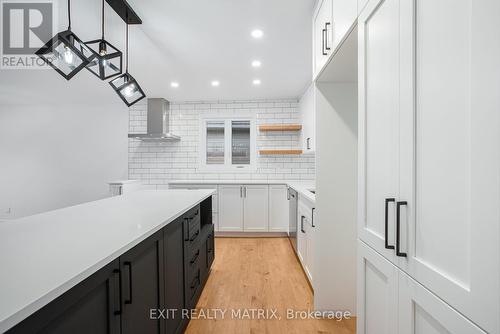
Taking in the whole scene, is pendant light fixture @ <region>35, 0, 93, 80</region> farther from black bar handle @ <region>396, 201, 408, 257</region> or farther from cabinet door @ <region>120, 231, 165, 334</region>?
black bar handle @ <region>396, 201, 408, 257</region>

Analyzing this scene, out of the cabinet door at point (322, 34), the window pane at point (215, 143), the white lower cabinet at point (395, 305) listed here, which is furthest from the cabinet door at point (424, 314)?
the window pane at point (215, 143)

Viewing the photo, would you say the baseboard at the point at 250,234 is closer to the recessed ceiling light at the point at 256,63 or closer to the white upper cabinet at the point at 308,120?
the white upper cabinet at the point at 308,120

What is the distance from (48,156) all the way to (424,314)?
7.18 metres

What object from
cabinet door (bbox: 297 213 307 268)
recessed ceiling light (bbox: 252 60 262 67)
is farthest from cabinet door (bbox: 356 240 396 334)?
recessed ceiling light (bbox: 252 60 262 67)

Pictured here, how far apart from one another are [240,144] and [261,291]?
9.73 feet

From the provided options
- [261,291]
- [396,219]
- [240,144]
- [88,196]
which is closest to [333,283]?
[261,291]

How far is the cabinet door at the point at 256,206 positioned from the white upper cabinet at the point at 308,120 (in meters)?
1.04

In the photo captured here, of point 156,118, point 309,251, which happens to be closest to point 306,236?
point 309,251

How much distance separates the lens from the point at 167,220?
142 centimetres

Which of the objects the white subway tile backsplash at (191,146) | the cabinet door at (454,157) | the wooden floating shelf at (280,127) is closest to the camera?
the cabinet door at (454,157)

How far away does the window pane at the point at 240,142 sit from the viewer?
15.7 ft

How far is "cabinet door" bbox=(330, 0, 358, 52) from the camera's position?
4.12 feet

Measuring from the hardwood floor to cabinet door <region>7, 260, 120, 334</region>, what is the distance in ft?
3.78

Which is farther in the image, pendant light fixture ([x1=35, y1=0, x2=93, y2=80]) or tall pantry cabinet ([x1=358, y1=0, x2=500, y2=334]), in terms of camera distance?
pendant light fixture ([x1=35, y1=0, x2=93, y2=80])
